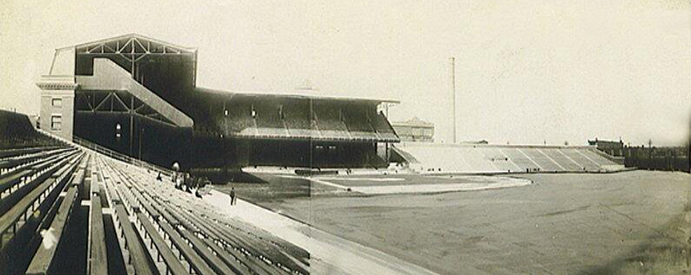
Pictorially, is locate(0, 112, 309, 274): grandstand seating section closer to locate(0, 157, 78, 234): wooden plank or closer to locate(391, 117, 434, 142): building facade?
locate(0, 157, 78, 234): wooden plank

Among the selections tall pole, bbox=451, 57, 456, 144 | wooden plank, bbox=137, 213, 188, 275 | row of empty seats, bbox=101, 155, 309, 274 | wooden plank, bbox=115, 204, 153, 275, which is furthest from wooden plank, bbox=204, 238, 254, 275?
tall pole, bbox=451, 57, 456, 144

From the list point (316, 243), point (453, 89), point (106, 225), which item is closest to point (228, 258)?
point (316, 243)

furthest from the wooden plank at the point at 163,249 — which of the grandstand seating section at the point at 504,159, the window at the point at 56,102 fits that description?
the grandstand seating section at the point at 504,159

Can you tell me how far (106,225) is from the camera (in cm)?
189

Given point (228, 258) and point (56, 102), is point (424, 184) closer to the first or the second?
point (228, 258)

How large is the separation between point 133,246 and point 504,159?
142cm

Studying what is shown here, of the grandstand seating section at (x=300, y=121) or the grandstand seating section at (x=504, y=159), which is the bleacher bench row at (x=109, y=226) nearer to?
the grandstand seating section at (x=300, y=121)

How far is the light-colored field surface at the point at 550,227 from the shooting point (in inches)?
76.0

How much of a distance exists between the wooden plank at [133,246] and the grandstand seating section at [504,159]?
1062 millimetres

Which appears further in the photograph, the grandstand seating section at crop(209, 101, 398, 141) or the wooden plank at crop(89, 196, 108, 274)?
the grandstand seating section at crop(209, 101, 398, 141)

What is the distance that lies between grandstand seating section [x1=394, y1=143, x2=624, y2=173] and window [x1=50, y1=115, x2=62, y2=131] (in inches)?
50.5

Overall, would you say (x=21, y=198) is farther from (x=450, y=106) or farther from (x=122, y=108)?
(x=450, y=106)

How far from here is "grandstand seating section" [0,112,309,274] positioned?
172cm

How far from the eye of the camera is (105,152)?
1.97 metres
